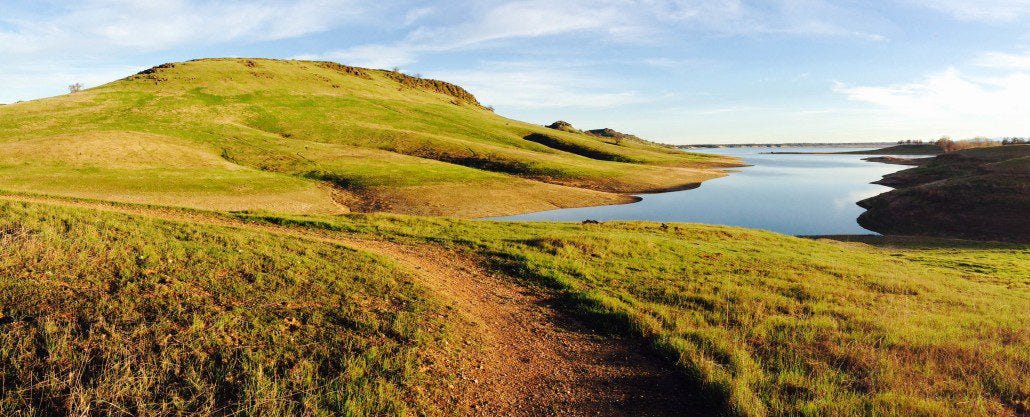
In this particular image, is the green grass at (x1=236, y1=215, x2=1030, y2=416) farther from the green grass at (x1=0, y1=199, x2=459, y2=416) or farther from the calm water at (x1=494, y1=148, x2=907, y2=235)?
the calm water at (x1=494, y1=148, x2=907, y2=235)

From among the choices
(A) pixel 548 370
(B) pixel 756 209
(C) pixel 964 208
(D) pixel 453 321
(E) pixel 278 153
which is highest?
(E) pixel 278 153

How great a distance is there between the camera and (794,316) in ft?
47.5

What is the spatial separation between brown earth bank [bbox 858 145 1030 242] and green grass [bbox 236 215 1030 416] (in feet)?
103

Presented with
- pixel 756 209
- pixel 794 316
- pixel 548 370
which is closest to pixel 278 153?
pixel 548 370

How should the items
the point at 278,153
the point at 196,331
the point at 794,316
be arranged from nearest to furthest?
the point at 196,331, the point at 794,316, the point at 278,153

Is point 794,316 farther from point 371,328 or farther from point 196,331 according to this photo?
point 196,331

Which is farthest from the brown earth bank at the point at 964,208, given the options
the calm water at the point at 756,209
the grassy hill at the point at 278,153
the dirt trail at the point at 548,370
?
the dirt trail at the point at 548,370

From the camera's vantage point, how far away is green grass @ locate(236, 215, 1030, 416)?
8938 mm

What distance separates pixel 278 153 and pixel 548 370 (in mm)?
76833

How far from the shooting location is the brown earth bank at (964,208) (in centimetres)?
5297

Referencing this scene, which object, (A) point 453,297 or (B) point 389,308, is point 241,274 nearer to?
(B) point 389,308

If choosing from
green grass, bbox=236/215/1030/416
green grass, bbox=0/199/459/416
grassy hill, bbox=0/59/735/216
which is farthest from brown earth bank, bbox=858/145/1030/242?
green grass, bbox=0/199/459/416

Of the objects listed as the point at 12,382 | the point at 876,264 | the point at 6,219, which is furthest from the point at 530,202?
the point at 12,382

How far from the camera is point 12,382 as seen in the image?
291 inches
